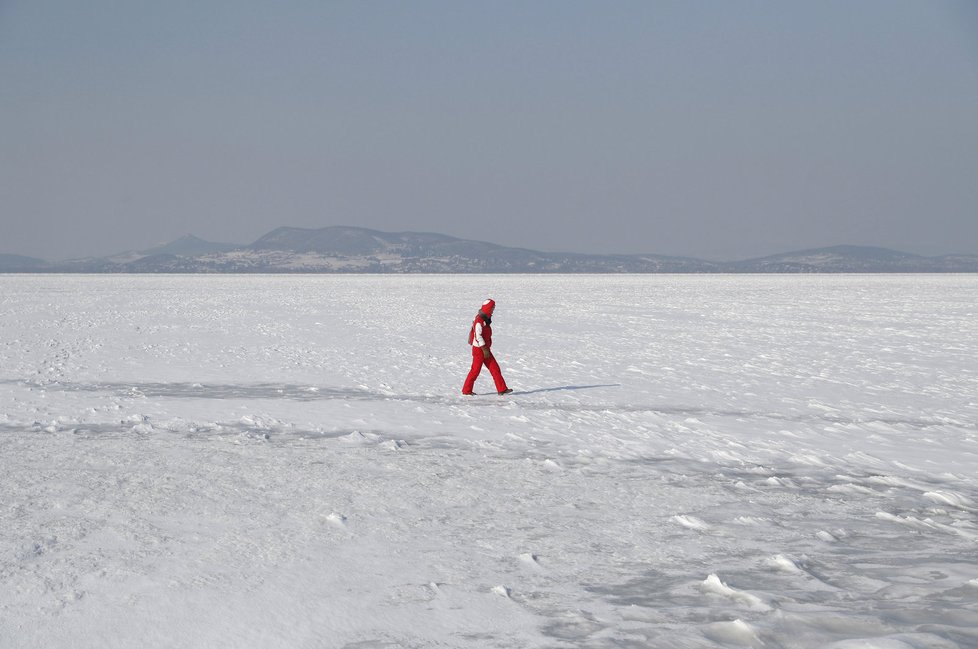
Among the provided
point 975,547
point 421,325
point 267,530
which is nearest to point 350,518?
point 267,530

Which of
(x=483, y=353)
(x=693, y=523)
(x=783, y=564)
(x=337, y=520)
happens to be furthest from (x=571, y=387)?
(x=783, y=564)

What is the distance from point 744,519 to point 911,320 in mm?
22210

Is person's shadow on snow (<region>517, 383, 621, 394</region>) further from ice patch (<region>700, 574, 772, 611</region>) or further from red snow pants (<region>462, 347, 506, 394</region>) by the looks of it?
ice patch (<region>700, 574, 772, 611</region>)

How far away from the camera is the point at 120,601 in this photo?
12.6 ft

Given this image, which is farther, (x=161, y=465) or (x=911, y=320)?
(x=911, y=320)

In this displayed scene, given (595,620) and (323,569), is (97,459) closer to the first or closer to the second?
(323,569)

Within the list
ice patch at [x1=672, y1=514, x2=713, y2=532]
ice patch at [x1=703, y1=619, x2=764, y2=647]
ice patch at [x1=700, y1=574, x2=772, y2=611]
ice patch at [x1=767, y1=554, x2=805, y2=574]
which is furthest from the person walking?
ice patch at [x1=703, y1=619, x2=764, y2=647]

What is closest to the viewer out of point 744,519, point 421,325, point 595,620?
point 595,620

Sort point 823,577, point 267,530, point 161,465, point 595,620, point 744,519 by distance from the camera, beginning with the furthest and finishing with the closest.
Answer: point 161,465 → point 744,519 → point 267,530 → point 823,577 → point 595,620

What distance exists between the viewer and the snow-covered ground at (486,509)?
3.71 meters

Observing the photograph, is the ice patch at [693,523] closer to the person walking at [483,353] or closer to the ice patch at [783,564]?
the ice patch at [783,564]

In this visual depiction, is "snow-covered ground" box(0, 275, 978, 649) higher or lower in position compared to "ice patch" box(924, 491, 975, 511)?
lower

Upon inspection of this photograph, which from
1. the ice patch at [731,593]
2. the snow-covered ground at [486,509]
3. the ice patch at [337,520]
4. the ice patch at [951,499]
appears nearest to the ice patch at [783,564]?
the snow-covered ground at [486,509]

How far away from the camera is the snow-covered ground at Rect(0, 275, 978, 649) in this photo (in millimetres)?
3713
